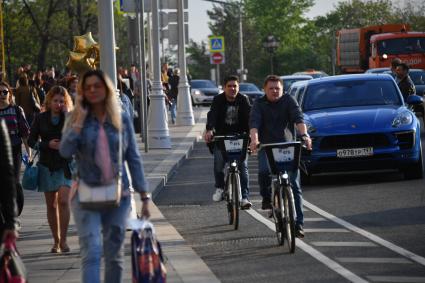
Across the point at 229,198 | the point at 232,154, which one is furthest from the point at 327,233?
the point at 232,154

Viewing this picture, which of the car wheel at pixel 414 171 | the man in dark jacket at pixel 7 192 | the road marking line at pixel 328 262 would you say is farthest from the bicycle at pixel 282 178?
the car wheel at pixel 414 171

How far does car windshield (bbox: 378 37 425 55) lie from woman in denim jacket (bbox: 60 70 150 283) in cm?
4627

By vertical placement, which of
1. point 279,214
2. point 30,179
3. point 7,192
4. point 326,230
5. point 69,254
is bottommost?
point 326,230

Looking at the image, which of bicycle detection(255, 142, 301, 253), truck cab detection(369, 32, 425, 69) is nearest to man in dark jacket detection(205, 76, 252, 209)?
bicycle detection(255, 142, 301, 253)

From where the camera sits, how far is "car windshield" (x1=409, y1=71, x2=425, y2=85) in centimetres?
4012

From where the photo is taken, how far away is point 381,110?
19812 mm

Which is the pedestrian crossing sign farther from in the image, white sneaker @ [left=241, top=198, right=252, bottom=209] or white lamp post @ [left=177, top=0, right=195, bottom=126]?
white sneaker @ [left=241, top=198, right=252, bottom=209]

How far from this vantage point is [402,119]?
19.6 metres

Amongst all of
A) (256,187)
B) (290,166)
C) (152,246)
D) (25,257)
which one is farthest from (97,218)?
(256,187)

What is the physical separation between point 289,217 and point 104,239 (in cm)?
431

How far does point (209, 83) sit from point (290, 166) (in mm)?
60123

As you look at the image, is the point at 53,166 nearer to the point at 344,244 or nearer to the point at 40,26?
the point at 344,244

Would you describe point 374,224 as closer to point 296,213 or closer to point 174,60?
point 296,213

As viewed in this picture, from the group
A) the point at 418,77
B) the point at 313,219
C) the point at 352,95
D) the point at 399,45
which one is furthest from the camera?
the point at 399,45
